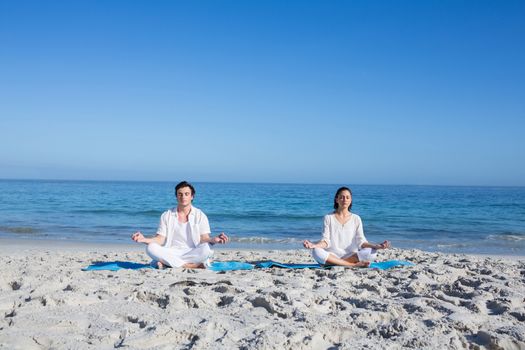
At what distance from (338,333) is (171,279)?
247 centimetres

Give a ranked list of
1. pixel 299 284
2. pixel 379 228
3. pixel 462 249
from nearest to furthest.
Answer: pixel 299 284 < pixel 462 249 < pixel 379 228

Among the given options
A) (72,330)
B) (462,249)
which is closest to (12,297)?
(72,330)

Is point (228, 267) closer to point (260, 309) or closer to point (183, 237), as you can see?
point (183, 237)

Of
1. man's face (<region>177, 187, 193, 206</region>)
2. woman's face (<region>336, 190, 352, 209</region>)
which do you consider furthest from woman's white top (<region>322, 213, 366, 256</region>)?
man's face (<region>177, 187, 193, 206</region>)

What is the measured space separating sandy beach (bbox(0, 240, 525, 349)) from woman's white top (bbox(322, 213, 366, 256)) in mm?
689

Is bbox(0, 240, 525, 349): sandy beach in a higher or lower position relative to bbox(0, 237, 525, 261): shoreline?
higher

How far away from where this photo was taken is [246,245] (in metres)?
11.6

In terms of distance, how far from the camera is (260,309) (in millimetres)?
3982

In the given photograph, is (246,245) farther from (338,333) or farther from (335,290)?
(338,333)

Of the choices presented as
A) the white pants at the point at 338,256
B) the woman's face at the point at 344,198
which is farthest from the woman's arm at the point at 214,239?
the woman's face at the point at 344,198

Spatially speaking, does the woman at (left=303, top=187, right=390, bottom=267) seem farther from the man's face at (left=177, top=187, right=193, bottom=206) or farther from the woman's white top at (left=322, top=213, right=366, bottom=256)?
the man's face at (left=177, top=187, right=193, bottom=206)

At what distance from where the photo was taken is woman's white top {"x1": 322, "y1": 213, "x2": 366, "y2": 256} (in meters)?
6.60

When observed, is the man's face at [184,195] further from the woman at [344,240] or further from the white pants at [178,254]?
the woman at [344,240]

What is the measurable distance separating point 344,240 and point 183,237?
228cm
